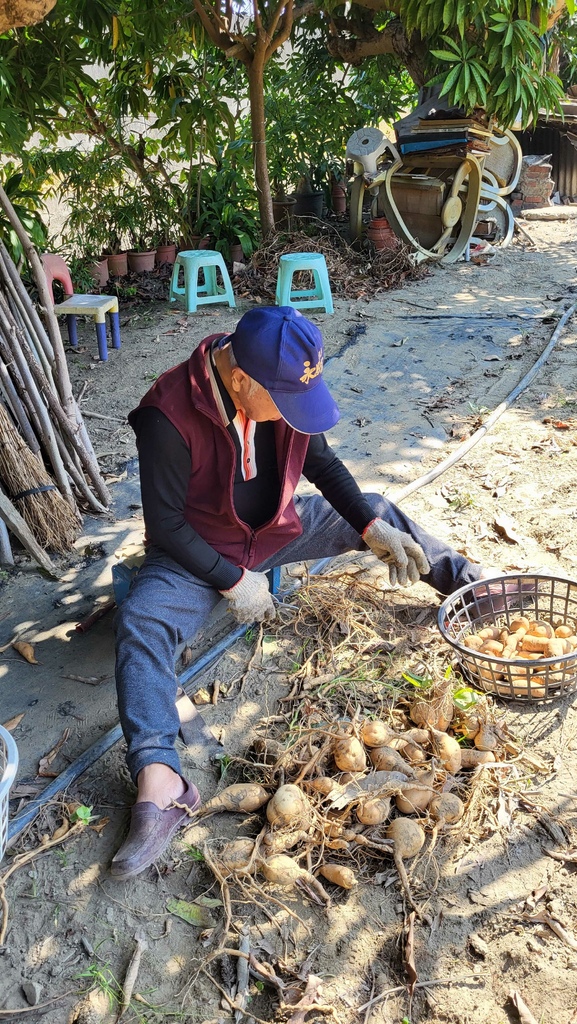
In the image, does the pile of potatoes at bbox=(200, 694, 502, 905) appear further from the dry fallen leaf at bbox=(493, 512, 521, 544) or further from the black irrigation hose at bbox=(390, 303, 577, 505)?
the black irrigation hose at bbox=(390, 303, 577, 505)

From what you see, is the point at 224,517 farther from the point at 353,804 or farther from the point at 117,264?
the point at 117,264

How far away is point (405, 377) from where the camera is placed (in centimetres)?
526

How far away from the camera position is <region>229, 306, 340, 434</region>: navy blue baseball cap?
6.84ft

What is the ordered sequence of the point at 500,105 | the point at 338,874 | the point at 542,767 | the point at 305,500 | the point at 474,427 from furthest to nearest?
the point at 500,105
the point at 474,427
the point at 305,500
the point at 542,767
the point at 338,874

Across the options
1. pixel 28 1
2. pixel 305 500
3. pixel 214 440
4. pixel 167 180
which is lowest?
pixel 305 500

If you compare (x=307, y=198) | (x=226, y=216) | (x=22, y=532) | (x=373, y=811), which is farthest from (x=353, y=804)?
(x=307, y=198)

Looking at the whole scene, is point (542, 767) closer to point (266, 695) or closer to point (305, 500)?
point (266, 695)

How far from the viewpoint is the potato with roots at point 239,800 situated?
82.6 inches

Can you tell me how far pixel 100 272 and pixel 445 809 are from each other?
6.45m

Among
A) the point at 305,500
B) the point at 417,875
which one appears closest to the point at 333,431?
the point at 305,500

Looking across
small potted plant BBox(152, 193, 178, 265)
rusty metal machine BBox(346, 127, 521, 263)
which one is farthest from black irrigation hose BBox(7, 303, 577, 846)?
small potted plant BBox(152, 193, 178, 265)

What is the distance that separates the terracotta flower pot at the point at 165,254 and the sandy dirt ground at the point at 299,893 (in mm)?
4348

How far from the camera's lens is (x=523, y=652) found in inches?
97.0

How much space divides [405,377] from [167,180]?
417 centimetres
